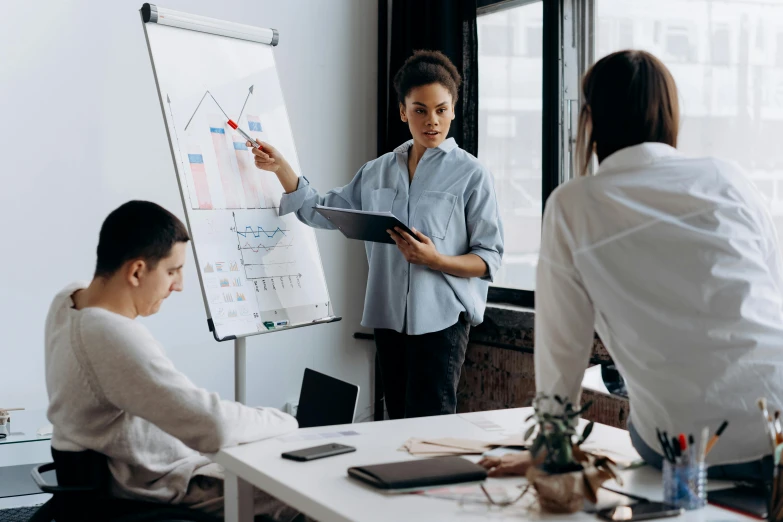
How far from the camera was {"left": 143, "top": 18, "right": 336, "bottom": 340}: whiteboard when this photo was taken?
8.86 ft

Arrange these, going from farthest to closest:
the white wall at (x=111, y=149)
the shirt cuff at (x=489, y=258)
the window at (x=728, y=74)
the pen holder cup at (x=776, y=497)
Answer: the white wall at (x=111, y=149) < the window at (x=728, y=74) < the shirt cuff at (x=489, y=258) < the pen holder cup at (x=776, y=497)

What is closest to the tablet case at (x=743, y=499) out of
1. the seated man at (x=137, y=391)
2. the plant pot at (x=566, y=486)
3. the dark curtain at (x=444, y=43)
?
the plant pot at (x=566, y=486)

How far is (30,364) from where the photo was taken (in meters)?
3.36

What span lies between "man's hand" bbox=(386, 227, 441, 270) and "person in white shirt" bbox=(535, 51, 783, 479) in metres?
1.13

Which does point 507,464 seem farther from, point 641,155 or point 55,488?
point 55,488

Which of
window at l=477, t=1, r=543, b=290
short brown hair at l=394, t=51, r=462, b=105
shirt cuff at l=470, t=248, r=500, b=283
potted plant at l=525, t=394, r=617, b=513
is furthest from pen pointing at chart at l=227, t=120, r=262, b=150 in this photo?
potted plant at l=525, t=394, r=617, b=513

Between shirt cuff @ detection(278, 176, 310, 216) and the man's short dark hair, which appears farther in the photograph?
shirt cuff @ detection(278, 176, 310, 216)

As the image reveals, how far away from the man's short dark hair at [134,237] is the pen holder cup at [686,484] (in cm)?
108

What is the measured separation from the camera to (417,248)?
256cm

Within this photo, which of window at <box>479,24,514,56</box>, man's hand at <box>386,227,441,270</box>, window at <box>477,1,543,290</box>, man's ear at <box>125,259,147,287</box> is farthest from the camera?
window at <box>479,24,514,56</box>

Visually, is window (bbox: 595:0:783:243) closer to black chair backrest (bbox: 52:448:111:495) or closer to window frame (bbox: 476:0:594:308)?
window frame (bbox: 476:0:594:308)

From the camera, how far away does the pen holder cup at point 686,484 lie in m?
1.28

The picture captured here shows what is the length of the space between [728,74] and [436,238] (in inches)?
45.6

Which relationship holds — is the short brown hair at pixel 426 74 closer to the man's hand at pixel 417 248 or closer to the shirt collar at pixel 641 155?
the man's hand at pixel 417 248
